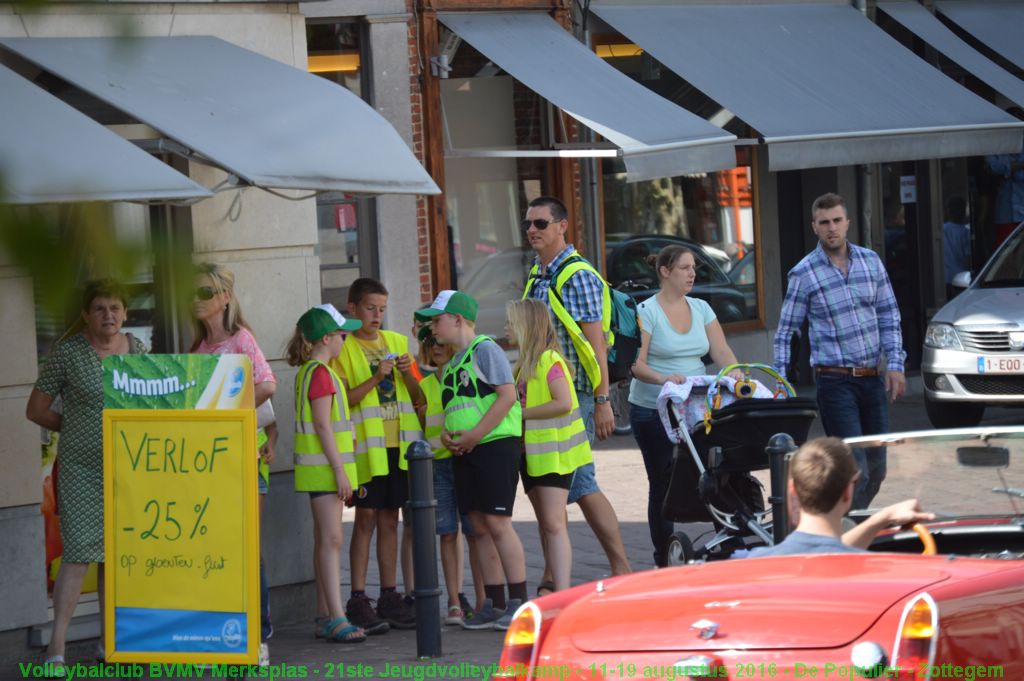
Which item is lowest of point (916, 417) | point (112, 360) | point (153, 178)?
point (916, 417)

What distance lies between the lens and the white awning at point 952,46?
1842cm

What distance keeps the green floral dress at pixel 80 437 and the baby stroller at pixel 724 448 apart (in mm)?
2896

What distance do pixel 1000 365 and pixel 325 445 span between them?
816 centimetres

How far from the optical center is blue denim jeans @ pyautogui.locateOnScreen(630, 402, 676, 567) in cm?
890

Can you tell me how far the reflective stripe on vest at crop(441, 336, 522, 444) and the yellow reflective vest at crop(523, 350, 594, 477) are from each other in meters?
0.16

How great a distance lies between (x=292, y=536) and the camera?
334 inches

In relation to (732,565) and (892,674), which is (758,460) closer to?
(732,565)

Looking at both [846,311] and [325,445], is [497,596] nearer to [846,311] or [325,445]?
[325,445]

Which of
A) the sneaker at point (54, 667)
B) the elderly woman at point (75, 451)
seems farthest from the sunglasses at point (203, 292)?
the sneaker at point (54, 667)

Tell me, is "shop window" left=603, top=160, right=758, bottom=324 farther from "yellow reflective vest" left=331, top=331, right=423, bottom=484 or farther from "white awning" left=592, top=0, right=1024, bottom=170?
"yellow reflective vest" left=331, top=331, right=423, bottom=484

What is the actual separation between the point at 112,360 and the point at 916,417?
11157 millimetres

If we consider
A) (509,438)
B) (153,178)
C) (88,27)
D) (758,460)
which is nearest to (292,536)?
(509,438)

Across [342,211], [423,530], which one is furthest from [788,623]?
[342,211]

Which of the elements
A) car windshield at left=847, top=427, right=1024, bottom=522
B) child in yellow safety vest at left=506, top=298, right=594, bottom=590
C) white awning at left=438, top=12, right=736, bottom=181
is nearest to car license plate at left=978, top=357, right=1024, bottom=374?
white awning at left=438, top=12, right=736, bottom=181
